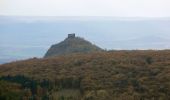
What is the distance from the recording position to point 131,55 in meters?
28.1

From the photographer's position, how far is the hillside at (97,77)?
71.5 ft

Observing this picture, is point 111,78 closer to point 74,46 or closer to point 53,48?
point 74,46

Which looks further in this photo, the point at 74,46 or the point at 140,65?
the point at 74,46

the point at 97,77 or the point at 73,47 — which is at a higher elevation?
the point at 73,47

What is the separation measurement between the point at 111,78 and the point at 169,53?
5.48 meters

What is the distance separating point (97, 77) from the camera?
24.4m

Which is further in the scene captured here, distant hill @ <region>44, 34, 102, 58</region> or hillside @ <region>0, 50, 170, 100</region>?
distant hill @ <region>44, 34, 102, 58</region>

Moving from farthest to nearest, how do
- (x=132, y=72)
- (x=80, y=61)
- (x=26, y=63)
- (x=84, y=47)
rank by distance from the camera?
(x=84, y=47) < (x=26, y=63) < (x=80, y=61) < (x=132, y=72)

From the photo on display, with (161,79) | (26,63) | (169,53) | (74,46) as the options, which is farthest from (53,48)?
(161,79)

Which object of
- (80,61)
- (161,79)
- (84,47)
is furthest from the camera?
(84,47)

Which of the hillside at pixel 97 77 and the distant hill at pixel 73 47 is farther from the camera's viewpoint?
the distant hill at pixel 73 47

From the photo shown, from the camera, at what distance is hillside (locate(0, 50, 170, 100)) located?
21797mm

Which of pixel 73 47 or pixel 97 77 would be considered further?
pixel 73 47

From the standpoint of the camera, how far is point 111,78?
23891 millimetres
